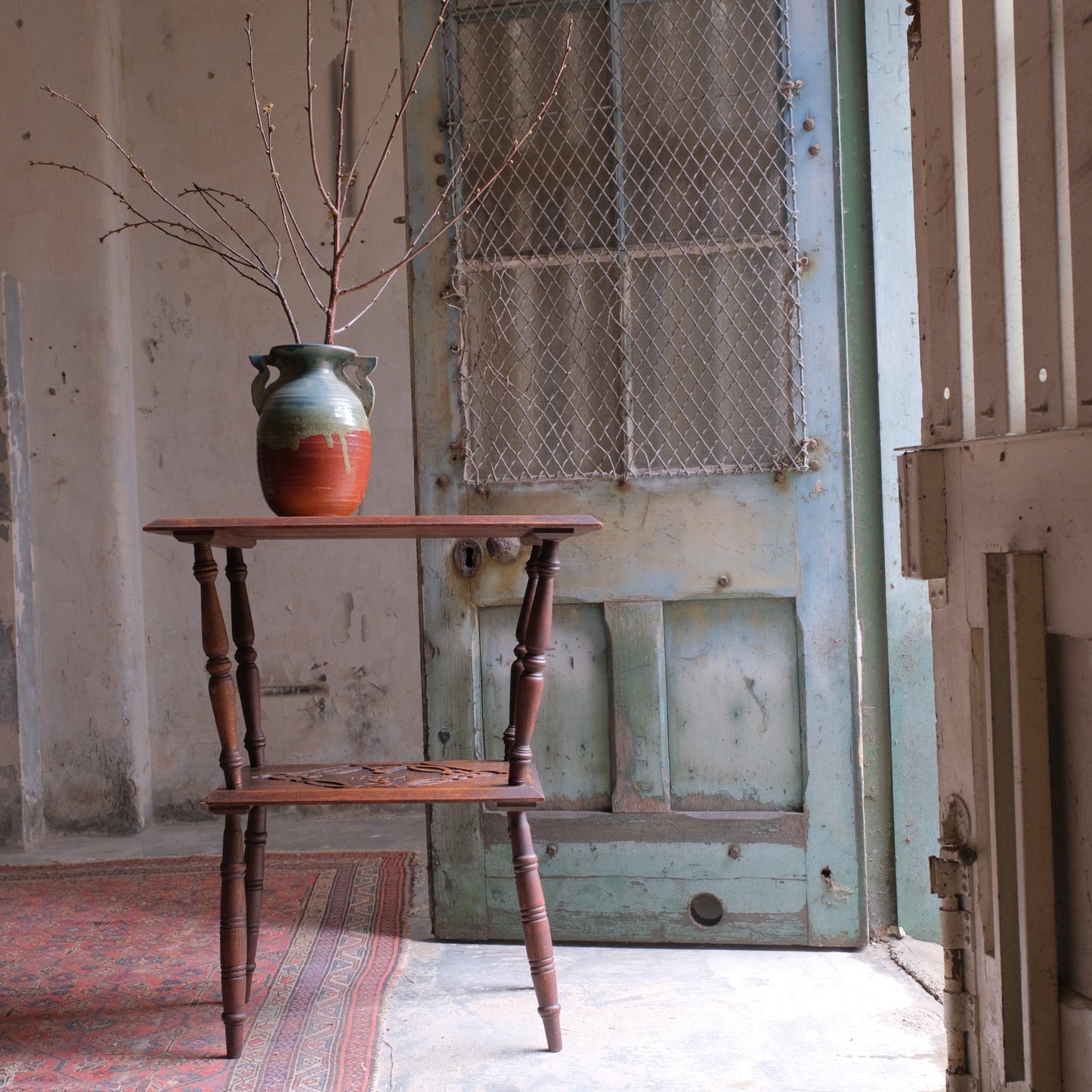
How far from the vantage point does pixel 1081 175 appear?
108cm

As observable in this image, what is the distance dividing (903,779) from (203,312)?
9.66 feet

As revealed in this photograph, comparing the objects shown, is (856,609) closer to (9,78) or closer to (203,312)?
(203,312)

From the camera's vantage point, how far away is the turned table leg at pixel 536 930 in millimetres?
1896

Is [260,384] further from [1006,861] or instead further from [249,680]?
[1006,861]

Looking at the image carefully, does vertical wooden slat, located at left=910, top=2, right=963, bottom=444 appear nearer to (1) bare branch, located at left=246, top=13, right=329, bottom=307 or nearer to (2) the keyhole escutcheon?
(1) bare branch, located at left=246, top=13, right=329, bottom=307

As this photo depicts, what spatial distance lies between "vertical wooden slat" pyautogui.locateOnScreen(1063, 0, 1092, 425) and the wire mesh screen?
4.21 feet

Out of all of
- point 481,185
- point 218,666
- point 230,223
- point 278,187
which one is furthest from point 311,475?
point 230,223

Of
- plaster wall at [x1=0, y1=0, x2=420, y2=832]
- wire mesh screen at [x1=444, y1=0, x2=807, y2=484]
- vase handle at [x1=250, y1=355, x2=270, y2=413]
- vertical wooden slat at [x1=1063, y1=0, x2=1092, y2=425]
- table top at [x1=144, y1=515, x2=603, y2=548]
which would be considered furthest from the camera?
plaster wall at [x1=0, y1=0, x2=420, y2=832]

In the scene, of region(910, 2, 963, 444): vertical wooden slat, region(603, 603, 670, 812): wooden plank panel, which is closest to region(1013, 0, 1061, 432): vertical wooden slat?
region(910, 2, 963, 444): vertical wooden slat

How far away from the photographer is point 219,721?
75.8 inches

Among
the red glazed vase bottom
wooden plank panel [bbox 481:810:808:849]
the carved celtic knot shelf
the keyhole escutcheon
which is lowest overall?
wooden plank panel [bbox 481:810:808:849]

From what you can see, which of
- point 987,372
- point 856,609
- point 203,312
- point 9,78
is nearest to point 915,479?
point 987,372

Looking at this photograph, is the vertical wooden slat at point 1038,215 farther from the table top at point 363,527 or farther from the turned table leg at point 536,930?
the turned table leg at point 536,930

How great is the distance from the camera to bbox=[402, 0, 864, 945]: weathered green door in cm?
238
